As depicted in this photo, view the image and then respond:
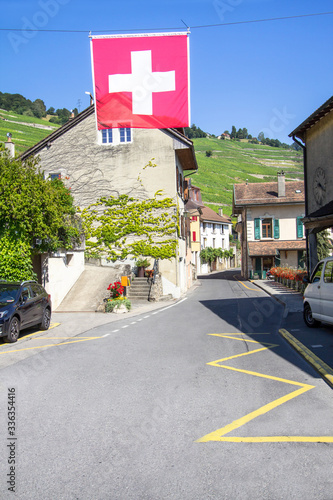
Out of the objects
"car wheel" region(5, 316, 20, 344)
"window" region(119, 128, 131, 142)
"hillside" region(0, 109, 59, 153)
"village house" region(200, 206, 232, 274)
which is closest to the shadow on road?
"car wheel" region(5, 316, 20, 344)

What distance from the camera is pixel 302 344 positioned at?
1015cm

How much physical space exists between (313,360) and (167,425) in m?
4.16

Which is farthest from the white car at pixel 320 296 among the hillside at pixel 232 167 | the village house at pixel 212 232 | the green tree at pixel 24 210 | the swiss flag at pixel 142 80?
the hillside at pixel 232 167

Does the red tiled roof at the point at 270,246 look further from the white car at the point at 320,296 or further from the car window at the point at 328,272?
the car window at the point at 328,272

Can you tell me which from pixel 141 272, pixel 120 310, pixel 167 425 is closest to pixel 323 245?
pixel 141 272

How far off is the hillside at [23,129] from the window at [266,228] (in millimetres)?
46142

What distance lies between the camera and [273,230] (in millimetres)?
45812

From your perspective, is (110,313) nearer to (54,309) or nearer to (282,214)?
(54,309)

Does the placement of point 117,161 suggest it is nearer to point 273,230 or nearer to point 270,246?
point 270,246

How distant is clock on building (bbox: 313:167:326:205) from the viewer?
2030cm

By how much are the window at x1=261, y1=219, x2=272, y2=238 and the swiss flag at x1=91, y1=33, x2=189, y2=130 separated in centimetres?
3802

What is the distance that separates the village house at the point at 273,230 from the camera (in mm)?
45375

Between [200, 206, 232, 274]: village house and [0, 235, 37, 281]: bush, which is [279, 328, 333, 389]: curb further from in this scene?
[200, 206, 232, 274]: village house

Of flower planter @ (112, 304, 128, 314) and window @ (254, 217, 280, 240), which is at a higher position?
window @ (254, 217, 280, 240)
